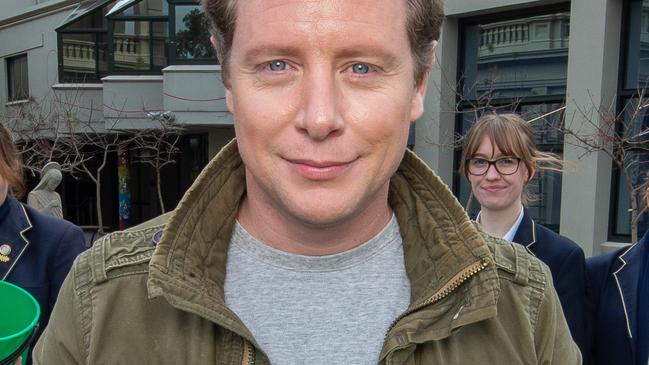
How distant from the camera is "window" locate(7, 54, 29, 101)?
18.6 metres

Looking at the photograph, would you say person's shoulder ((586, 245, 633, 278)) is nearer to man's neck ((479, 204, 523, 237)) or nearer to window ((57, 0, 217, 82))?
man's neck ((479, 204, 523, 237))

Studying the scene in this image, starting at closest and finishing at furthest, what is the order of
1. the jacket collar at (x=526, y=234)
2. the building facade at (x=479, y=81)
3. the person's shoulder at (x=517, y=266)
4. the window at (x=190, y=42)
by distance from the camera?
the person's shoulder at (x=517, y=266) < the jacket collar at (x=526, y=234) < the building facade at (x=479, y=81) < the window at (x=190, y=42)

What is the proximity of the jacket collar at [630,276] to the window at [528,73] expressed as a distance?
7546mm

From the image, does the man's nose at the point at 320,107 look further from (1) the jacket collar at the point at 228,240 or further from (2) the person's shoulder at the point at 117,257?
(2) the person's shoulder at the point at 117,257

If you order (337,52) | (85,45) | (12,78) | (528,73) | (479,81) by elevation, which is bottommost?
(337,52)

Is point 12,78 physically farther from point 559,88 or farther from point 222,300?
point 222,300

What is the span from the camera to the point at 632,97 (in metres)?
9.53

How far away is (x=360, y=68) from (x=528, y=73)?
33.7ft

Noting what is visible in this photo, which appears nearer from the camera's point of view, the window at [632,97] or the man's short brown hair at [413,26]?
the man's short brown hair at [413,26]

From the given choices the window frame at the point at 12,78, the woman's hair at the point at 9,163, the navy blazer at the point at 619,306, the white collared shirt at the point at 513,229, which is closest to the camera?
the navy blazer at the point at 619,306

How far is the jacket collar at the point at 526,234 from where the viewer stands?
3.09 metres

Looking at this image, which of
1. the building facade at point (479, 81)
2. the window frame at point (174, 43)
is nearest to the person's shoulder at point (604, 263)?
the building facade at point (479, 81)

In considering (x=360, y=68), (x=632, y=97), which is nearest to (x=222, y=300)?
(x=360, y=68)

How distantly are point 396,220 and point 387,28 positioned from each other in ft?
1.78
